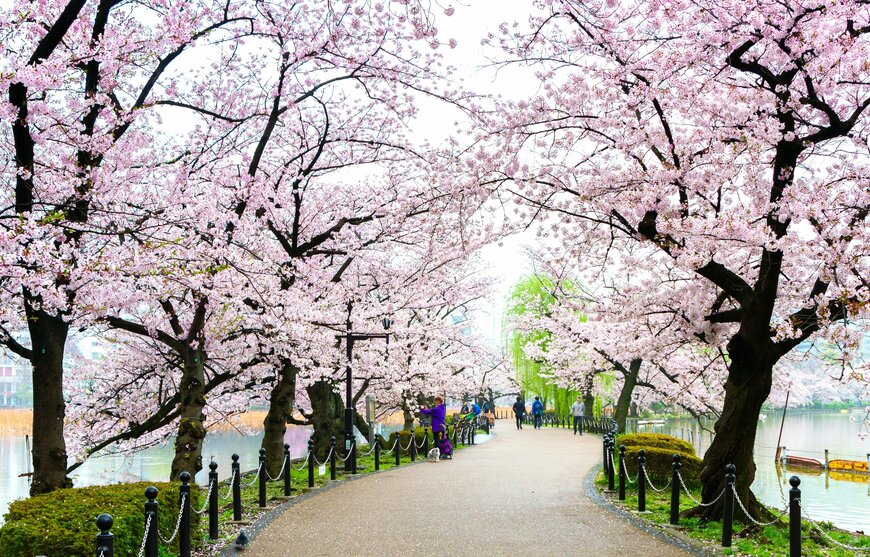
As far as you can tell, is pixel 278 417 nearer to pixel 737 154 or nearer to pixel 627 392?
pixel 737 154

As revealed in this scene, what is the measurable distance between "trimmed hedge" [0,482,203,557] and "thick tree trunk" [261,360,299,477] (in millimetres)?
7199

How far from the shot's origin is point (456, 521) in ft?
34.6

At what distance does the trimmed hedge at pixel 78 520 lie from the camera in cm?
638

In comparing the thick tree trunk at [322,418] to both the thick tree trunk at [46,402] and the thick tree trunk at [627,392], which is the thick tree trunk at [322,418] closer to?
the thick tree trunk at [46,402]

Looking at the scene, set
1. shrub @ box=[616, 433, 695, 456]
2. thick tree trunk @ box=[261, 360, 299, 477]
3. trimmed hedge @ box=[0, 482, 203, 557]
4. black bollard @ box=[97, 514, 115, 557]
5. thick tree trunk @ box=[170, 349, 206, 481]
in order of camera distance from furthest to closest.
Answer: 1. shrub @ box=[616, 433, 695, 456]
2. thick tree trunk @ box=[261, 360, 299, 477]
3. thick tree trunk @ box=[170, 349, 206, 481]
4. trimmed hedge @ box=[0, 482, 203, 557]
5. black bollard @ box=[97, 514, 115, 557]

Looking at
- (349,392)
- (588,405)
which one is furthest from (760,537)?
(588,405)

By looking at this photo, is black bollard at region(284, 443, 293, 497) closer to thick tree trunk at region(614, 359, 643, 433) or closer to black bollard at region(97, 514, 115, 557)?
black bollard at region(97, 514, 115, 557)

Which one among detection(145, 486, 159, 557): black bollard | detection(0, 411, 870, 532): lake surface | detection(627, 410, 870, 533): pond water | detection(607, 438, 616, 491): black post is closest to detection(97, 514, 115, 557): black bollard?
detection(145, 486, 159, 557): black bollard

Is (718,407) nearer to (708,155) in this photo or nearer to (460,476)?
(460,476)

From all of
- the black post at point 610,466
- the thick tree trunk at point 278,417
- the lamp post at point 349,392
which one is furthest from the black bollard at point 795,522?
the lamp post at point 349,392

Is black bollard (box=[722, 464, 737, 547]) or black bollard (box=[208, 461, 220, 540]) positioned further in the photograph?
black bollard (box=[208, 461, 220, 540])

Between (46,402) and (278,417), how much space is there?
6.04 metres

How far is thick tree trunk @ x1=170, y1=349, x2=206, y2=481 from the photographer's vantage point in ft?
38.5

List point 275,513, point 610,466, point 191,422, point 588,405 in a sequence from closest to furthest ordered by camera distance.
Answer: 1. point 275,513
2. point 191,422
3. point 610,466
4. point 588,405
